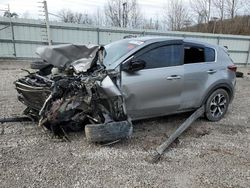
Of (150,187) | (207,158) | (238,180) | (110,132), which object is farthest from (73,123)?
(238,180)

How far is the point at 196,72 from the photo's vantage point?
4.74m

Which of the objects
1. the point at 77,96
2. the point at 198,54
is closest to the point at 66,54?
the point at 77,96

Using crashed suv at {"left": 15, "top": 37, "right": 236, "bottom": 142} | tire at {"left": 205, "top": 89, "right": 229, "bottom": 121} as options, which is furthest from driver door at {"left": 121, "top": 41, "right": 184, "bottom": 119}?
tire at {"left": 205, "top": 89, "right": 229, "bottom": 121}

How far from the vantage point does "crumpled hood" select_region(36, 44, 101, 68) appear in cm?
422

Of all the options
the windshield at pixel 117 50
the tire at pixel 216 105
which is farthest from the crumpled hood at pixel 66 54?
the tire at pixel 216 105

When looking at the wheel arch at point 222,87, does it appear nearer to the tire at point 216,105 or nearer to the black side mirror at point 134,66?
the tire at point 216,105

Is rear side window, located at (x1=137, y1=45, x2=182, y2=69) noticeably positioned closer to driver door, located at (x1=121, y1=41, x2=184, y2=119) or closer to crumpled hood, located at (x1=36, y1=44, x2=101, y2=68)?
driver door, located at (x1=121, y1=41, x2=184, y2=119)

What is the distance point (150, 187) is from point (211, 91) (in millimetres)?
2774

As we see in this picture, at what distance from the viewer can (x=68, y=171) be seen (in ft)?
10.3

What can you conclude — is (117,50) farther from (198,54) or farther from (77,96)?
(198,54)

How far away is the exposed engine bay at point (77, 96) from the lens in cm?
364

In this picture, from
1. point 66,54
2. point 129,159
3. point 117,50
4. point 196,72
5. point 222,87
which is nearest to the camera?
point 129,159

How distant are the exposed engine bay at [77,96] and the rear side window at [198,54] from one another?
60.7 inches

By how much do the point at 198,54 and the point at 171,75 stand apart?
0.93m
